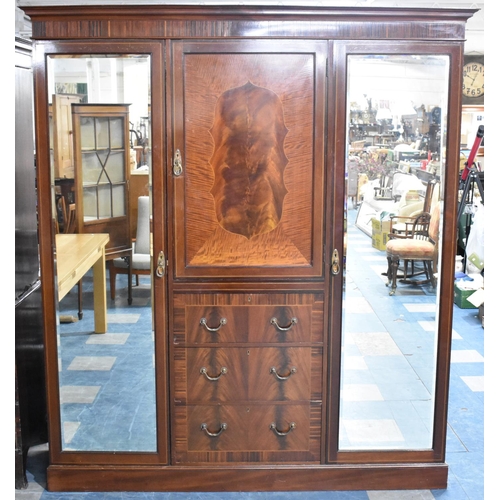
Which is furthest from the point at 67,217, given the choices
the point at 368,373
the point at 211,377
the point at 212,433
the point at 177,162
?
the point at 368,373

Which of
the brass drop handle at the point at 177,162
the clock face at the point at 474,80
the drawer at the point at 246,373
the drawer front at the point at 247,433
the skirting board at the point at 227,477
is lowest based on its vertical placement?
the skirting board at the point at 227,477

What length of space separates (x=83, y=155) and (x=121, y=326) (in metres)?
0.65

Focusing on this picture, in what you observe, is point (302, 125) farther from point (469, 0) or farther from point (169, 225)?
point (469, 0)

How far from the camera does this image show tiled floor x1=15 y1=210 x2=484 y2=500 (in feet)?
8.62

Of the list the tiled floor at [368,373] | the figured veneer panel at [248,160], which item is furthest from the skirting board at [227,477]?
the figured veneer panel at [248,160]

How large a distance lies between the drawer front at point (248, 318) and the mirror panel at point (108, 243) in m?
0.15

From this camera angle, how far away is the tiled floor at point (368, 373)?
263cm

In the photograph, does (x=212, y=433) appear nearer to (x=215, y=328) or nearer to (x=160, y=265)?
(x=215, y=328)

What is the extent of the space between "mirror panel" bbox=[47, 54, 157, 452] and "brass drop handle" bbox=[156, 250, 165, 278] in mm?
37

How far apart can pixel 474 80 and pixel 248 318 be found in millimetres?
9446

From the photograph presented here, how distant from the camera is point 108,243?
8.55 ft

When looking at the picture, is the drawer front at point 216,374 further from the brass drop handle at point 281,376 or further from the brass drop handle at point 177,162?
the brass drop handle at point 177,162

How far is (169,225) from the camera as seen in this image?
256 cm
